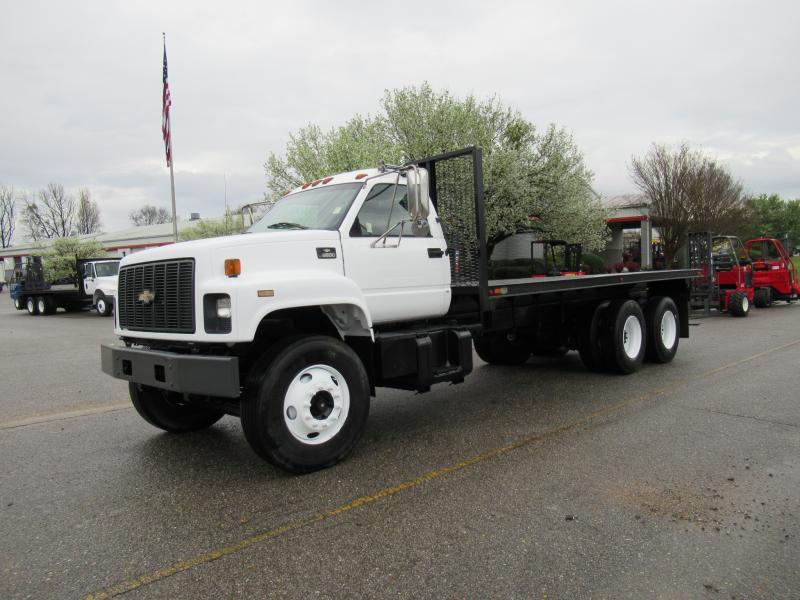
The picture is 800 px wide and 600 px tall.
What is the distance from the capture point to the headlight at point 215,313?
4.16m

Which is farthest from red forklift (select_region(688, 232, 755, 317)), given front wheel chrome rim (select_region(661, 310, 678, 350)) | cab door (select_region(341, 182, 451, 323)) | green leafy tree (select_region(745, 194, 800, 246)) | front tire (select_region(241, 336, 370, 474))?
green leafy tree (select_region(745, 194, 800, 246))

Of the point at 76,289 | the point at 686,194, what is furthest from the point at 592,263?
the point at 76,289

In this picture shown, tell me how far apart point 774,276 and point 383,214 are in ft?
57.4

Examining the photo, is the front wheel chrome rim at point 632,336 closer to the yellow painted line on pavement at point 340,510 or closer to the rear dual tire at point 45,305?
the yellow painted line on pavement at point 340,510

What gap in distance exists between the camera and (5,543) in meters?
3.45

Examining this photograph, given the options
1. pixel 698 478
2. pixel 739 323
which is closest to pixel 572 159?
pixel 739 323

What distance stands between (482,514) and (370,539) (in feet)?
2.39

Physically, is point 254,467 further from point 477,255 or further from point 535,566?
point 477,255

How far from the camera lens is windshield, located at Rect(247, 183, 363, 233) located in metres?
5.09

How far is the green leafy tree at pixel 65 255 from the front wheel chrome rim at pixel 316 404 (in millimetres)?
31788

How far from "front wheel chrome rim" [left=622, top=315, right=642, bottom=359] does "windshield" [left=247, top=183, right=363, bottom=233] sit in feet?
15.6

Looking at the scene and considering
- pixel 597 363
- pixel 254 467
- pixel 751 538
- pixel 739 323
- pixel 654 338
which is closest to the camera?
pixel 751 538

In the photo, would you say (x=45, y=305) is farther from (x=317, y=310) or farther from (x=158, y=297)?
(x=317, y=310)

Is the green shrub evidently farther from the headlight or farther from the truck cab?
Result: the headlight
